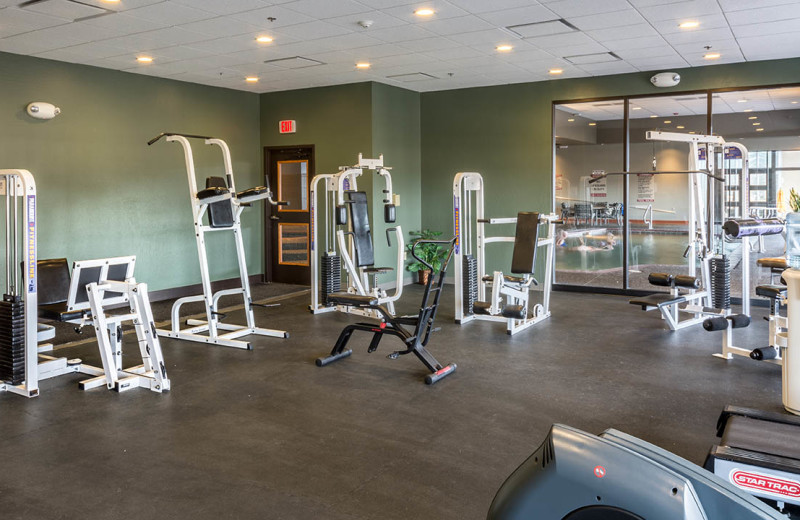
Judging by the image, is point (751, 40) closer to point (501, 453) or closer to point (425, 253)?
point (425, 253)

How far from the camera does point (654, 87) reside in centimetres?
783

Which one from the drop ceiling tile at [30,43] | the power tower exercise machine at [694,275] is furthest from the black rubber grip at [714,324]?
the drop ceiling tile at [30,43]

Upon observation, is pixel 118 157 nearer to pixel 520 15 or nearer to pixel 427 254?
pixel 427 254

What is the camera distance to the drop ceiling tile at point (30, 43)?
5.85m

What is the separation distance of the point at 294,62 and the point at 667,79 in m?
4.24

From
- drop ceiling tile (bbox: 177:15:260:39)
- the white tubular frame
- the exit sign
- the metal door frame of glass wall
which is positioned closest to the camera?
the white tubular frame

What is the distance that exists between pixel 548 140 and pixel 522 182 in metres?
0.63

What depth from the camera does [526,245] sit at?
255 inches

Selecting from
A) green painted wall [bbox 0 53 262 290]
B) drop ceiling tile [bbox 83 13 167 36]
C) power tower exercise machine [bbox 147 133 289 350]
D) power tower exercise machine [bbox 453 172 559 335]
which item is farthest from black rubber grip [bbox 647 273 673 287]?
green painted wall [bbox 0 53 262 290]

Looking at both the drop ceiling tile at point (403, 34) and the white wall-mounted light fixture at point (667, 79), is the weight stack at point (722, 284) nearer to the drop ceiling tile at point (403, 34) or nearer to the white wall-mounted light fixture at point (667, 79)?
the white wall-mounted light fixture at point (667, 79)

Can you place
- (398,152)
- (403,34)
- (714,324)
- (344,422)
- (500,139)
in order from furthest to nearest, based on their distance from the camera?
1. (398,152)
2. (500,139)
3. (403,34)
4. (714,324)
5. (344,422)

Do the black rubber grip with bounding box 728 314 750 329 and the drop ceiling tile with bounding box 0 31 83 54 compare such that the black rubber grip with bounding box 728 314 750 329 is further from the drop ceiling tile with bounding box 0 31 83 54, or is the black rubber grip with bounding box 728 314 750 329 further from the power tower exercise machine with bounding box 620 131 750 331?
the drop ceiling tile with bounding box 0 31 83 54

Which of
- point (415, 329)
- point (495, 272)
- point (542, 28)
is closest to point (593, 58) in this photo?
point (542, 28)

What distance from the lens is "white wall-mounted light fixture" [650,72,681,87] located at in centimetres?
759
